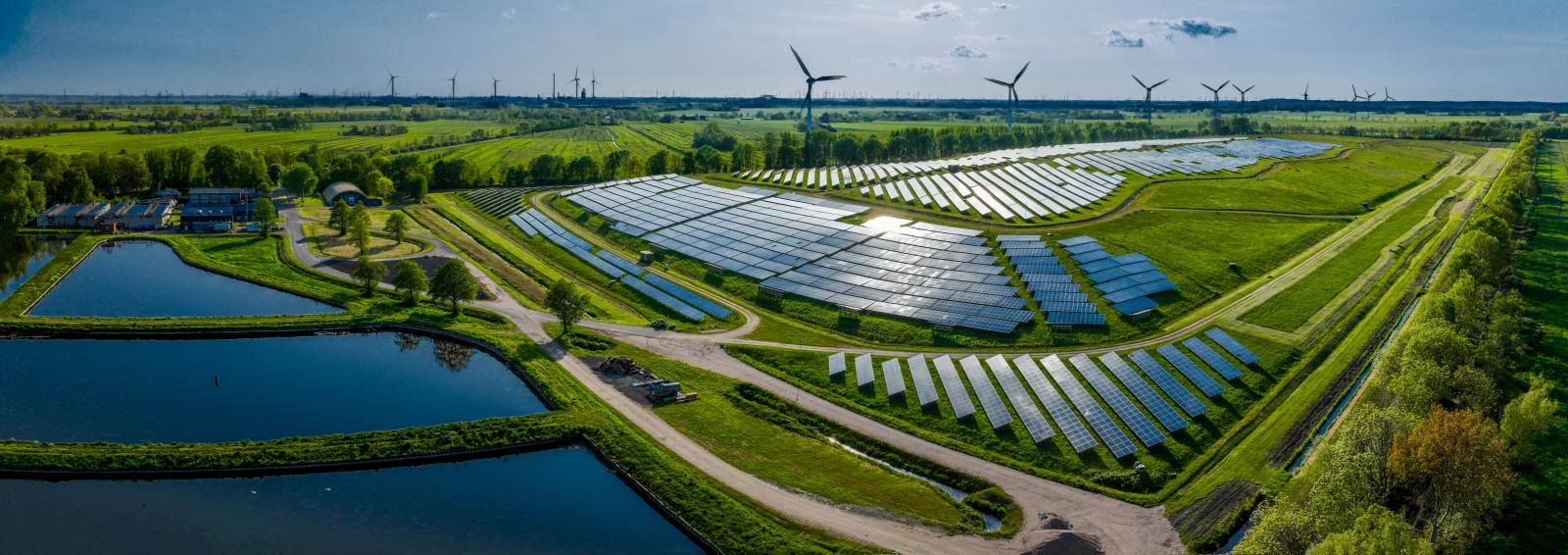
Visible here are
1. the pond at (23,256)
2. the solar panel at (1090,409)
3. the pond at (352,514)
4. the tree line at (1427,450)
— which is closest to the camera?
the tree line at (1427,450)

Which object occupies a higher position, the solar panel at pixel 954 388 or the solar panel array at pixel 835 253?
the solar panel array at pixel 835 253

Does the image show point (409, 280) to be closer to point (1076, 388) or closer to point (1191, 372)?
point (1076, 388)

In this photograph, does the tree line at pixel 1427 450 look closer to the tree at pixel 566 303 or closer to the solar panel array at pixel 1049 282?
the solar panel array at pixel 1049 282

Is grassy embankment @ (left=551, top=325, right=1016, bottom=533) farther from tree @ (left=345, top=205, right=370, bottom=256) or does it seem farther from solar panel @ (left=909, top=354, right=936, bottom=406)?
tree @ (left=345, top=205, right=370, bottom=256)

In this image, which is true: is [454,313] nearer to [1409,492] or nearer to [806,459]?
[806,459]

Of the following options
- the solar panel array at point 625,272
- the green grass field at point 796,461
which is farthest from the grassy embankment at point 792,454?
the solar panel array at point 625,272

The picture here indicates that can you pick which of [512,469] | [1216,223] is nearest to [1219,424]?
[512,469]

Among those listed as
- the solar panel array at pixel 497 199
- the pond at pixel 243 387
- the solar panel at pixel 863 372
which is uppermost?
the solar panel array at pixel 497 199

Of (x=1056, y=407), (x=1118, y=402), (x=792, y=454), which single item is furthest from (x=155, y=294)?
(x=1118, y=402)
